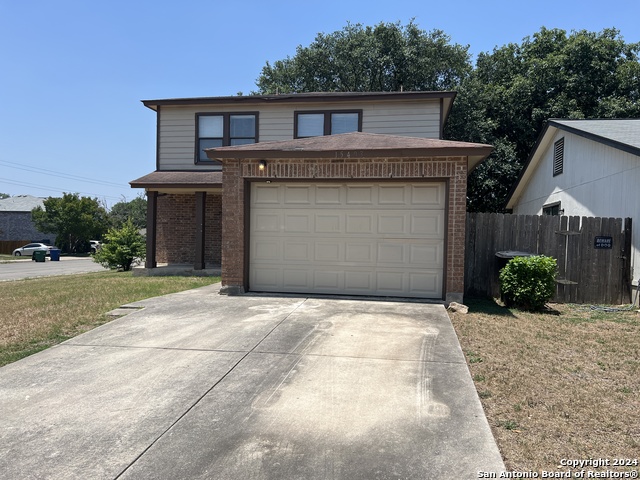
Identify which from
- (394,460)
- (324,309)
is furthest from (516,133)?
(394,460)

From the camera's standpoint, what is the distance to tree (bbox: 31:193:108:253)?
40.8m

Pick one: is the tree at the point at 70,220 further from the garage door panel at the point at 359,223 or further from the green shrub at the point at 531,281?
the green shrub at the point at 531,281

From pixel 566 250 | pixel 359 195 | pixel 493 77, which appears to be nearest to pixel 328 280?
pixel 359 195

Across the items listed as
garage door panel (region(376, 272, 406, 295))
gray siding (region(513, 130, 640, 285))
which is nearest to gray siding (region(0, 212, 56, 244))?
garage door panel (region(376, 272, 406, 295))

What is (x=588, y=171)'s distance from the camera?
1134 centimetres

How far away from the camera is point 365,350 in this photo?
5.42 m

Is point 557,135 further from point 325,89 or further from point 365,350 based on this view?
point 325,89

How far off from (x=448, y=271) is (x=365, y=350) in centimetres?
359

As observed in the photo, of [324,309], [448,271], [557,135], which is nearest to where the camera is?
[324,309]

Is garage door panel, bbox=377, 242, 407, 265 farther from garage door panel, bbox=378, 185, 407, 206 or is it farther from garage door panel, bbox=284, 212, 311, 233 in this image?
garage door panel, bbox=284, 212, 311, 233

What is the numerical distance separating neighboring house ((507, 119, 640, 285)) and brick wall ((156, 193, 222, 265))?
11.2 m

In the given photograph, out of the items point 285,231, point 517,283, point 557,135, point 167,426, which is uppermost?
point 557,135

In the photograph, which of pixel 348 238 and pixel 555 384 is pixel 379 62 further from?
pixel 555 384

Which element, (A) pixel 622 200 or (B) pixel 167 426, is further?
(A) pixel 622 200
